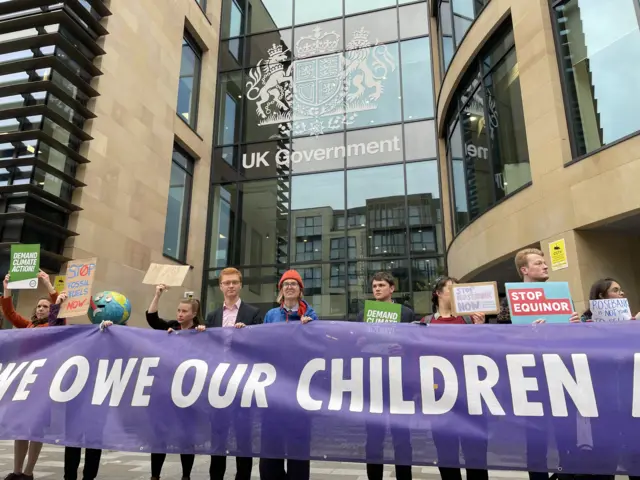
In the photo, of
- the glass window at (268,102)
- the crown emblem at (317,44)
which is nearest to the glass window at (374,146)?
the glass window at (268,102)

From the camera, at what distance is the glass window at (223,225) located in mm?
15766

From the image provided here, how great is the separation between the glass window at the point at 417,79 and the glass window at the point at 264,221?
488 cm

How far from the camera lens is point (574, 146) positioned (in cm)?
770

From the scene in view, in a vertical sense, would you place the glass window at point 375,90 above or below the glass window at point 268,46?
below

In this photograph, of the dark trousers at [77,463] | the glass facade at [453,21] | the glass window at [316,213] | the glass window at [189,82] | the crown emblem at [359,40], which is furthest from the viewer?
the crown emblem at [359,40]

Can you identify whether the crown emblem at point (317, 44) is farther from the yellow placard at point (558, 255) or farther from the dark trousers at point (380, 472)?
the dark trousers at point (380, 472)

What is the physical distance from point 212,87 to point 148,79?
4.08 m

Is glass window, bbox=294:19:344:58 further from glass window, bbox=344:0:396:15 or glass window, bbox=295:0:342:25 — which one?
glass window, bbox=344:0:396:15

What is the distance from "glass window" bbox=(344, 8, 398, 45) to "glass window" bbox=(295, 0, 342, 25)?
775 mm

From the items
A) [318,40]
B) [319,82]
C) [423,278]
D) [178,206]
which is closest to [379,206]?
[423,278]

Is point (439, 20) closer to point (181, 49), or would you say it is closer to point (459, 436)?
point (181, 49)

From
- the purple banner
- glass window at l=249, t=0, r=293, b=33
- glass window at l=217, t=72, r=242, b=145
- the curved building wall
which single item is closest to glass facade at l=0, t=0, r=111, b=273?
the purple banner

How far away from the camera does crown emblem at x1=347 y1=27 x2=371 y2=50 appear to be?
641 inches

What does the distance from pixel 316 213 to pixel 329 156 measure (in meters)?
1.99
